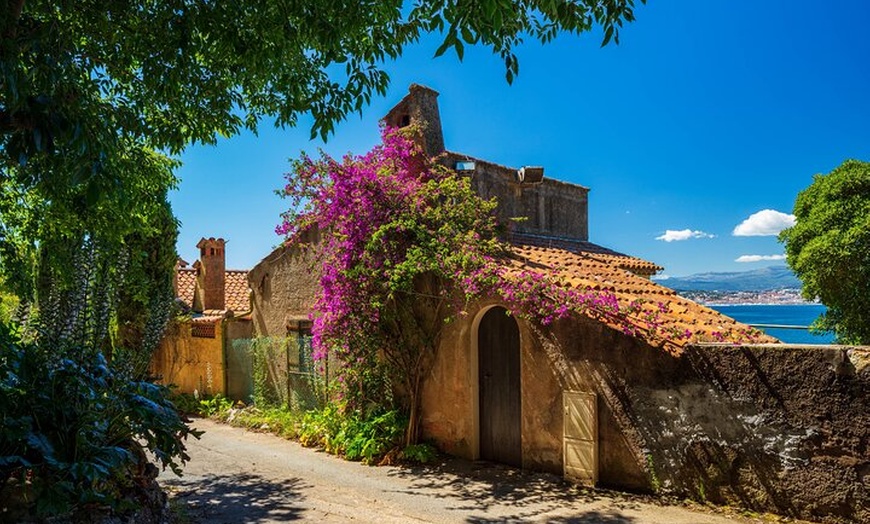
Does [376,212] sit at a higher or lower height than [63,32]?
lower

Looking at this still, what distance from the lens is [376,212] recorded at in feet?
30.1

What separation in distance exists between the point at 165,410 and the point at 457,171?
695 cm

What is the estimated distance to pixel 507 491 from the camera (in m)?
7.36

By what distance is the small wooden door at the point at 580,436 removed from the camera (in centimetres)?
727

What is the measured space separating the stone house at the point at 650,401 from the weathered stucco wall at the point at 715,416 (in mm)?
13

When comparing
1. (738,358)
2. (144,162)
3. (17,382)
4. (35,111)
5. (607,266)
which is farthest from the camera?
(607,266)

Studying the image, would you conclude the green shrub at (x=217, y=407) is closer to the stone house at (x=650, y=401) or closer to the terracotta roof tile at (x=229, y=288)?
the terracotta roof tile at (x=229, y=288)

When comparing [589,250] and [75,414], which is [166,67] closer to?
[75,414]

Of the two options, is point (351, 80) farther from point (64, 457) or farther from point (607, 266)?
point (607, 266)

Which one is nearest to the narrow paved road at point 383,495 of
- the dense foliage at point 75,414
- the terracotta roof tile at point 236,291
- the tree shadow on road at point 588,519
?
the tree shadow on road at point 588,519

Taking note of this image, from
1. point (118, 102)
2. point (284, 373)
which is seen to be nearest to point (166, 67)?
point (118, 102)

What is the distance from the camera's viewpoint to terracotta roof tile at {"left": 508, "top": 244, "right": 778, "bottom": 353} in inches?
270

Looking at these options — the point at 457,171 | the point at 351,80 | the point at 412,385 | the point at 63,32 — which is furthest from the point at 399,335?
the point at 63,32

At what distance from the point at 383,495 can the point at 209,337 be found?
8.81 meters
